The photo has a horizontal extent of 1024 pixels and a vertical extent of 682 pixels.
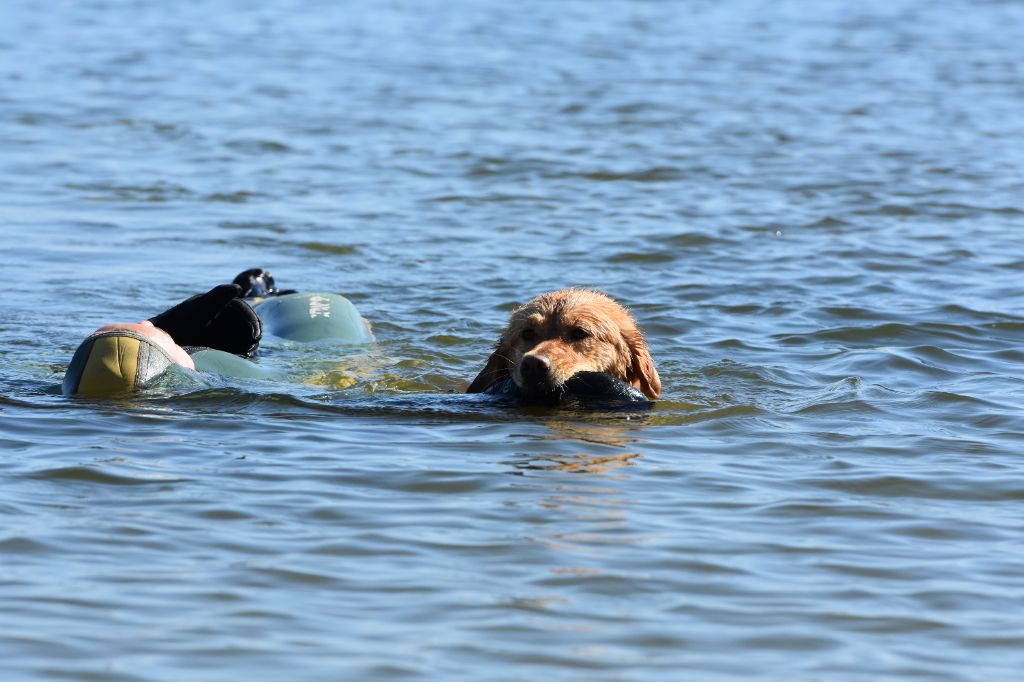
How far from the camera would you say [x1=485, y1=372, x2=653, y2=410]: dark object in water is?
7785 millimetres

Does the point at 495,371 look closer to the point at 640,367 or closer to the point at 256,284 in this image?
the point at 640,367

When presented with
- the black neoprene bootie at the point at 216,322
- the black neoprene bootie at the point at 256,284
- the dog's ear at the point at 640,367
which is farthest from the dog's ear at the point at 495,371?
the black neoprene bootie at the point at 256,284

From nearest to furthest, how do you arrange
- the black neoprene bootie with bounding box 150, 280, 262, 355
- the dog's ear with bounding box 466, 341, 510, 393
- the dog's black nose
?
the dog's black nose, the dog's ear with bounding box 466, 341, 510, 393, the black neoprene bootie with bounding box 150, 280, 262, 355

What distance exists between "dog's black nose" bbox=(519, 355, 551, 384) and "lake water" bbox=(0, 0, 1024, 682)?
0.75ft

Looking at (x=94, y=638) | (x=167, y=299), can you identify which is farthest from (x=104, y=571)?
(x=167, y=299)

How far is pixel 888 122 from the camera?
19.4 m

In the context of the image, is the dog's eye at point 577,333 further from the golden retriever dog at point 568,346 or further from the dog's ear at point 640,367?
the dog's ear at point 640,367

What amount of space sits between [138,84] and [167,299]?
37.2 ft

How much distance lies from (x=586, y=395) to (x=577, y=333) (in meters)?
0.35

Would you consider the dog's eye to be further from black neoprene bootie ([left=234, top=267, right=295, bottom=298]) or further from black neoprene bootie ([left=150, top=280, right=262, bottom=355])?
black neoprene bootie ([left=234, top=267, right=295, bottom=298])

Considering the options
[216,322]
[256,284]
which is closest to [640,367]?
[216,322]

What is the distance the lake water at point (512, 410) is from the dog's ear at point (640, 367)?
0.14 m

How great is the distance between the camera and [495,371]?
8.27 meters

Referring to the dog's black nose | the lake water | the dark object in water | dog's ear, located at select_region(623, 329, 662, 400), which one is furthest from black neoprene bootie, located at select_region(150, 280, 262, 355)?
dog's ear, located at select_region(623, 329, 662, 400)
